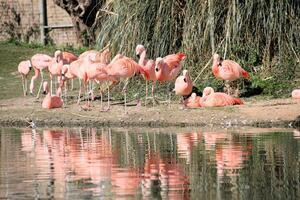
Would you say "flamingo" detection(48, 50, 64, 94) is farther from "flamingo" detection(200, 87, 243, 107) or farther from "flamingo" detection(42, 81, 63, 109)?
"flamingo" detection(200, 87, 243, 107)

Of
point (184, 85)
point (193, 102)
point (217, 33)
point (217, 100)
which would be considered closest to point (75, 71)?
point (184, 85)

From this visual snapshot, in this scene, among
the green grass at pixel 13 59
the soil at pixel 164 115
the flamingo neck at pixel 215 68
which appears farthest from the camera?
the green grass at pixel 13 59

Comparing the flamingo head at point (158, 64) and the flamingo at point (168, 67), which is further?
the flamingo at point (168, 67)

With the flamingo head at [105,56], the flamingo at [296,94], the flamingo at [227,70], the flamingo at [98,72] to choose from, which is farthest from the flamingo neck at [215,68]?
the flamingo head at [105,56]

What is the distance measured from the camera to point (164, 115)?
15.8m

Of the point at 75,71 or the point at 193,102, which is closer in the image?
the point at 193,102

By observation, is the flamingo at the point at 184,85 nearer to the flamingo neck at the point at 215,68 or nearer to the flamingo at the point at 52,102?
the flamingo neck at the point at 215,68

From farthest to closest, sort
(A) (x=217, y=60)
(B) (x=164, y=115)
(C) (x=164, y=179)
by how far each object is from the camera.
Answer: (A) (x=217, y=60) → (B) (x=164, y=115) → (C) (x=164, y=179)

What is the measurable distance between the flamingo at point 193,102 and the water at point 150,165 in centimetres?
198

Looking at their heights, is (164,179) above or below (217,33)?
below

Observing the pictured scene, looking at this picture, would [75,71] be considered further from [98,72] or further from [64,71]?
[98,72]

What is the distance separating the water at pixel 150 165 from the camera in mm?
8812

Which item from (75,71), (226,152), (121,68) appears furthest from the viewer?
(75,71)

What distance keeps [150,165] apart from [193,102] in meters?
6.18
